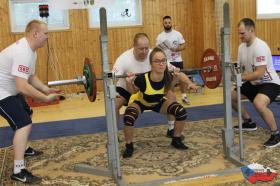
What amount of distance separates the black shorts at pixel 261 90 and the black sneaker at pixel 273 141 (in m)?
0.37

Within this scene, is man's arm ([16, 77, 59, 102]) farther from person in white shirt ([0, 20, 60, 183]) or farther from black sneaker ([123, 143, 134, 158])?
black sneaker ([123, 143, 134, 158])

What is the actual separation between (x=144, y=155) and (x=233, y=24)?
536cm

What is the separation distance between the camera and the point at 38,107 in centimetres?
664

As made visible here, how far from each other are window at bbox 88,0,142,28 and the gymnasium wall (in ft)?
0.42

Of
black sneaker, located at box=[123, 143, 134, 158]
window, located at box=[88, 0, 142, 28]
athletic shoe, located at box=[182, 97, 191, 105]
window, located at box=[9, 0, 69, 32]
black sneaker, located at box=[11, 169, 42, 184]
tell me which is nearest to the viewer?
black sneaker, located at box=[11, 169, 42, 184]

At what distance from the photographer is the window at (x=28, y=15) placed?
735 cm

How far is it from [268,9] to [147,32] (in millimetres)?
2843

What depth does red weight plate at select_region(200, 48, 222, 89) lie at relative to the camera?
3.57 metres

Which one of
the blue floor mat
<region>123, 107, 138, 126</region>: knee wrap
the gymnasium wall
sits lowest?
the blue floor mat

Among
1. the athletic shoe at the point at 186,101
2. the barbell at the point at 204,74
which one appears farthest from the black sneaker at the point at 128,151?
the athletic shoe at the point at 186,101

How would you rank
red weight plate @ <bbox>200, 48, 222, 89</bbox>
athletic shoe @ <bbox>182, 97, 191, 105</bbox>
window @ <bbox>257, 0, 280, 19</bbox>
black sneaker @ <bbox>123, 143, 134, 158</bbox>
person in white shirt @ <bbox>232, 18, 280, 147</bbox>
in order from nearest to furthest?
red weight plate @ <bbox>200, 48, 222, 89</bbox>
black sneaker @ <bbox>123, 143, 134, 158</bbox>
person in white shirt @ <bbox>232, 18, 280, 147</bbox>
athletic shoe @ <bbox>182, 97, 191, 105</bbox>
window @ <bbox>257, 0, 280, 19</bbox>

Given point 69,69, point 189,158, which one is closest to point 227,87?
point 189,158

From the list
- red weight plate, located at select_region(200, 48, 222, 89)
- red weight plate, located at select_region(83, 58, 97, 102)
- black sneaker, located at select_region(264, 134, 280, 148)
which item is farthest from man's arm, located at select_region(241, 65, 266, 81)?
red weight plate, located at select_region(83, 58, 97, 102)

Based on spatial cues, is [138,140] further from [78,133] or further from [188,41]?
[188,41]
